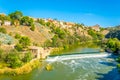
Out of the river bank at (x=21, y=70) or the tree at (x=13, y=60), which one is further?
the tree at (x=13, y=60)

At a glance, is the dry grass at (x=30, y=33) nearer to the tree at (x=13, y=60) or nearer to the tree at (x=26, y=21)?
the tree at (x=26, y=21)

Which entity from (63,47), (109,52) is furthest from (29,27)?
(109,52)

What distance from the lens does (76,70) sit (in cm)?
3612

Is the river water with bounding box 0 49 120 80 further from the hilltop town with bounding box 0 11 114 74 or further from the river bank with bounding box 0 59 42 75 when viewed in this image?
the hilltop town with bounding box 0 11 114 74

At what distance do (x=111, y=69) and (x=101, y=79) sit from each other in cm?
616

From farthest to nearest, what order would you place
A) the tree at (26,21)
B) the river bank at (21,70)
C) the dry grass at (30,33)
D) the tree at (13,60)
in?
the tree at (26,21) < the dry grass at (30,33) < the tree at (13,60) < the river bank at (21,70)

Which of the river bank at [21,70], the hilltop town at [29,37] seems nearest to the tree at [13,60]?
the river bank at [21,70]

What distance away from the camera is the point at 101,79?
102 feet

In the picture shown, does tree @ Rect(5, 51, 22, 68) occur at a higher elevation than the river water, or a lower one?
higher

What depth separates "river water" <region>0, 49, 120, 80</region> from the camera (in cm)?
A: 3222

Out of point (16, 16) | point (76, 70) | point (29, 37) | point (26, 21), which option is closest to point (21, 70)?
point (76, 70)

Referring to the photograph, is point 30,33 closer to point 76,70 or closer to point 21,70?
point 76,70

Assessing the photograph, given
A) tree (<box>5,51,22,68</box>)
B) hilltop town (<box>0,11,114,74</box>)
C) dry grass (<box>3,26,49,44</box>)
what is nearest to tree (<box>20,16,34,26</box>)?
hilltop town (<box>0,11,114,74</box>)

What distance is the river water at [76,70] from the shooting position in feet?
106
